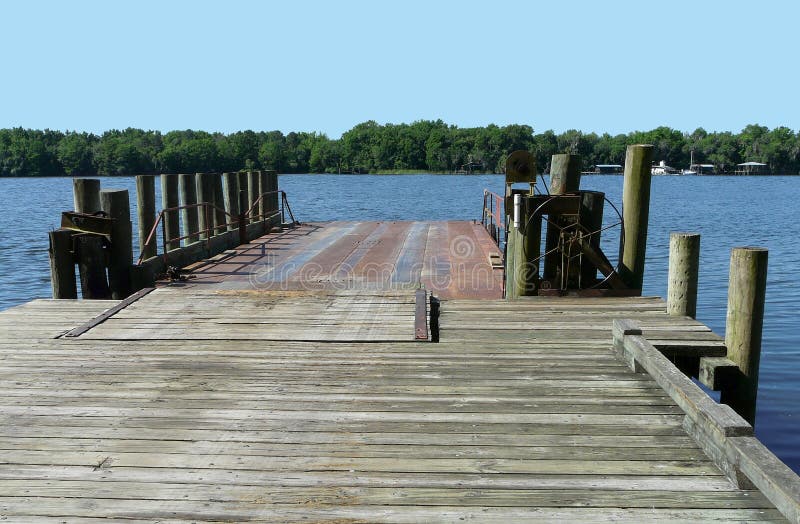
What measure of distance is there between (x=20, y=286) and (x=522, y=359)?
722 inches

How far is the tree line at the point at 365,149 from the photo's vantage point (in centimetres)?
14600

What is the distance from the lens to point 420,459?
14.0ft

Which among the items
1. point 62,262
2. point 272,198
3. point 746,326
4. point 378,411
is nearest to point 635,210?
point 746,326

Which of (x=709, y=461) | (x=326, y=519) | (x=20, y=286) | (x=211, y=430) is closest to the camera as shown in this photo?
(x=326, y=519)

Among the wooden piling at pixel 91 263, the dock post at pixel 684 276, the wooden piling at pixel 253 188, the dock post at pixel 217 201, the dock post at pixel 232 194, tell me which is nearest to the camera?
the dock post at pixel 684 276

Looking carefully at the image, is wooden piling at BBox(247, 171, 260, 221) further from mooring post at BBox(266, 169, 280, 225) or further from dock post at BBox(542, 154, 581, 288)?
dock post at BBox(542, 154, 581, 288)

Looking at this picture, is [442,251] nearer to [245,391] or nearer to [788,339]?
[788,339]

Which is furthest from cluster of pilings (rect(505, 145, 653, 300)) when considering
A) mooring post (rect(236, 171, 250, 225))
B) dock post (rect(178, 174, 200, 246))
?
mooring post (rect(236, 171, 250, 225))

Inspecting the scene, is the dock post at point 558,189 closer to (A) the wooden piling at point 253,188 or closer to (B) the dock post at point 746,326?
→ (B) the dock post at point 746,326

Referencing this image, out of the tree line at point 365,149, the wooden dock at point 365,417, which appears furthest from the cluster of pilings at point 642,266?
the tree line at point 365,149

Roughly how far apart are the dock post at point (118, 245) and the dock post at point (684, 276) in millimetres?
6774

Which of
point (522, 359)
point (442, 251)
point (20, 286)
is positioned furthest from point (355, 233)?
point (522, 359)

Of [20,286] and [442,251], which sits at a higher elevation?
[442,251]

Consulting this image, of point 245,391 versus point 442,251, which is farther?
point 442,251
